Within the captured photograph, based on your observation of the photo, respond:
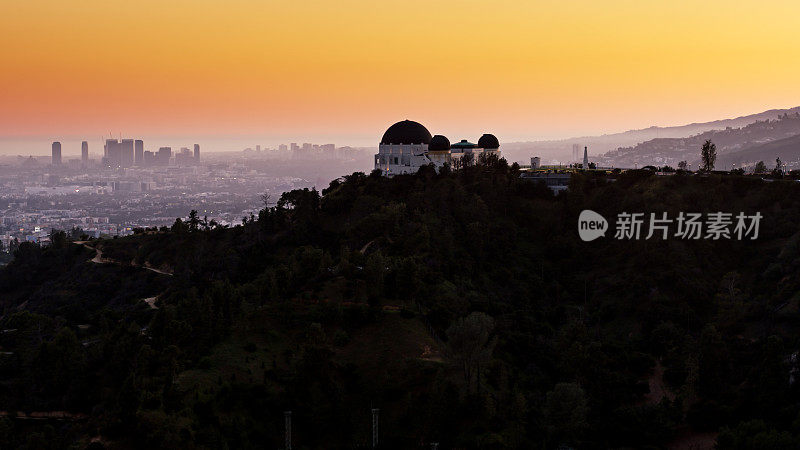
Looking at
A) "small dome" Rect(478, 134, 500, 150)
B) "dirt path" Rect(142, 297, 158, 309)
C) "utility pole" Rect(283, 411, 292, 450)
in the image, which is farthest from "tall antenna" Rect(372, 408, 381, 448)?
"small dome" Rect(478, 134, 500, 150)

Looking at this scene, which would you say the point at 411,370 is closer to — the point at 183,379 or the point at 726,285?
the point at 183,379

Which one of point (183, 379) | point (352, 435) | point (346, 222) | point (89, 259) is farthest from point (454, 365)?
point (89, 259)

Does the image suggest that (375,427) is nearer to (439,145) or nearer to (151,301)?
(151,301)

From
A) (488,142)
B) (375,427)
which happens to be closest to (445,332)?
(375,427)

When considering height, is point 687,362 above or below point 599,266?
below

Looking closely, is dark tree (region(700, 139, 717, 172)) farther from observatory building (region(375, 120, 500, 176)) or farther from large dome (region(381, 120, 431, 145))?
large dome (region(381, 120, 431, 145))

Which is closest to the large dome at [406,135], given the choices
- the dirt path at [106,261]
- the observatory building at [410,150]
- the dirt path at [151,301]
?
the observatory building at [410,150]

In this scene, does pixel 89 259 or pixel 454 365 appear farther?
pixel 89 259
